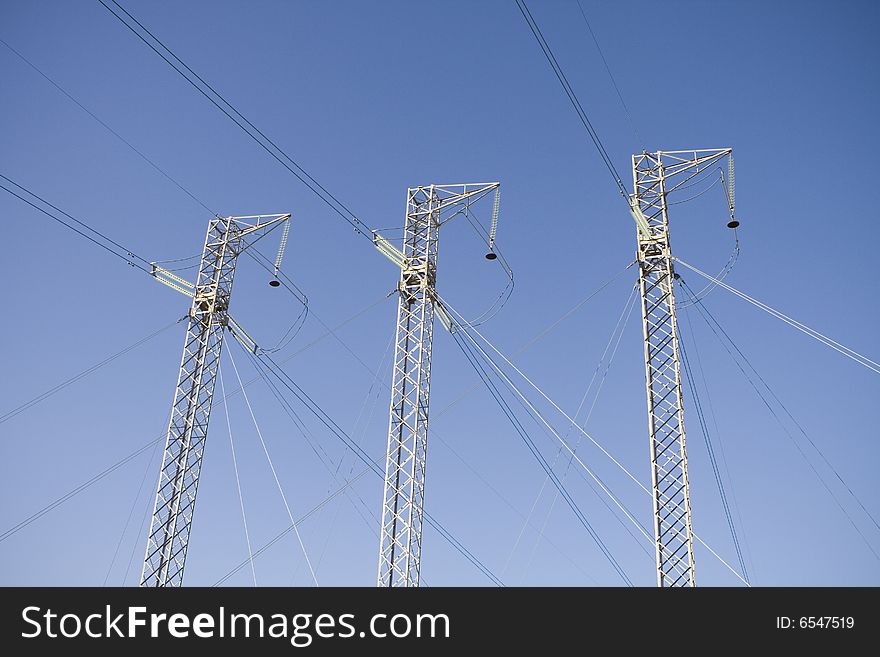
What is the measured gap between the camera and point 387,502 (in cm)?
2362
